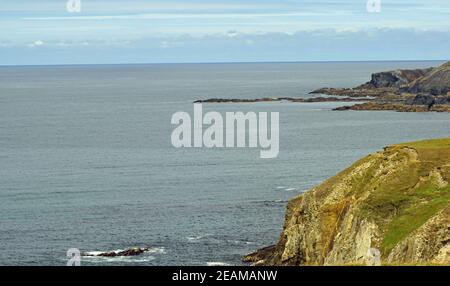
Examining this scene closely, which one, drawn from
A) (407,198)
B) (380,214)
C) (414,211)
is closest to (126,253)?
(380,214)

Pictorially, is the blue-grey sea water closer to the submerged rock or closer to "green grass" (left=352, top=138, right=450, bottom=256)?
the submerged rock

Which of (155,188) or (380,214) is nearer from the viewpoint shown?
(380,214)

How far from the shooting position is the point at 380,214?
4859 centimetres

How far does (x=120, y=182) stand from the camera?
355 feet

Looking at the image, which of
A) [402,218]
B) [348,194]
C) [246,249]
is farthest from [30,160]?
[402,218]
